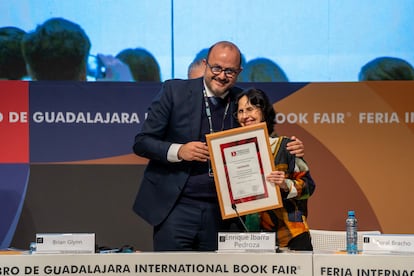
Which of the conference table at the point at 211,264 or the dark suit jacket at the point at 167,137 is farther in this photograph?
the dark suit jacket at the point at 167,137

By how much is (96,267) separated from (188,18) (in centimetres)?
251

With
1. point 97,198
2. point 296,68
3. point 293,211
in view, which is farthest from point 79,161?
point 293,211

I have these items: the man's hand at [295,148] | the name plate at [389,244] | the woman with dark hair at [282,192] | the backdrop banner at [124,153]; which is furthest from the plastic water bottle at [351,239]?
the backdrop banner at [124,153]

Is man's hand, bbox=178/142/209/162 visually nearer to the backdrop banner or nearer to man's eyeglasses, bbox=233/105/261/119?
man's eyeglasses, bbox=233/105/261/119

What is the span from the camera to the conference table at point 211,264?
2.84m

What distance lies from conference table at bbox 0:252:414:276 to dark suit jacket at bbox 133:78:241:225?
53 cm

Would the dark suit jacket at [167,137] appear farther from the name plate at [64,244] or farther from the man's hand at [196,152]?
the name plate at [64,244]

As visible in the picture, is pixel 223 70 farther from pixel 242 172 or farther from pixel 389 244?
pixel 389 244

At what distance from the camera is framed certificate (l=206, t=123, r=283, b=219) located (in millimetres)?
3154

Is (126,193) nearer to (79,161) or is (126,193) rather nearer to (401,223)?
(79,161)

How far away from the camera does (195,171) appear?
345cm

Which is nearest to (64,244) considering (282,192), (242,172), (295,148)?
(242,172)

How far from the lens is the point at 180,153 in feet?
10.8

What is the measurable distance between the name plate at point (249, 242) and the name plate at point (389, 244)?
0.38 m
